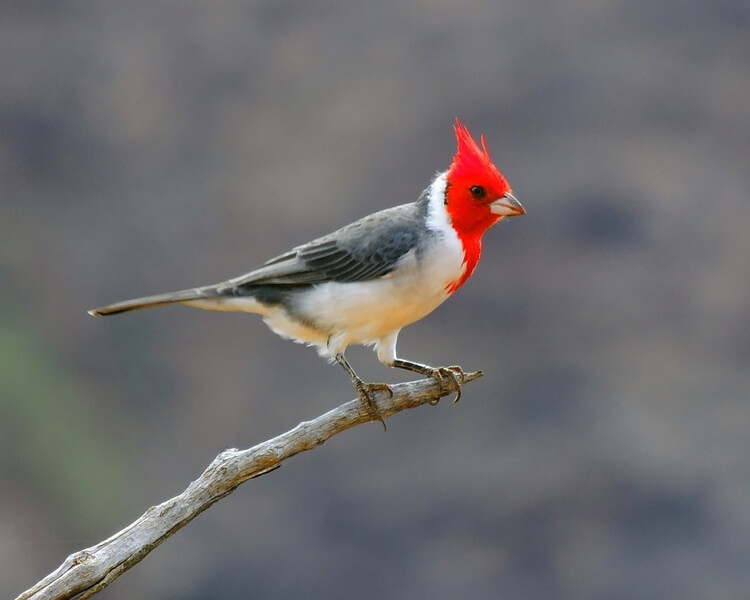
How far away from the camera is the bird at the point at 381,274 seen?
146 inches

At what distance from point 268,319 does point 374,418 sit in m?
0.73

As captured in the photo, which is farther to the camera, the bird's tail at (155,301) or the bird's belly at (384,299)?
the bird's belly at (384,299)

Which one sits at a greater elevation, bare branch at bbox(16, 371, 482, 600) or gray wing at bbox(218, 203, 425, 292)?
gray wing at bbox(218, 203, 425, 292)

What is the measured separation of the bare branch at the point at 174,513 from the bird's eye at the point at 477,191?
937 mm

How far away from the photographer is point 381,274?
3770 mm

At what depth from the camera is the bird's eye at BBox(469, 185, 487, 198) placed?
371 centimetres

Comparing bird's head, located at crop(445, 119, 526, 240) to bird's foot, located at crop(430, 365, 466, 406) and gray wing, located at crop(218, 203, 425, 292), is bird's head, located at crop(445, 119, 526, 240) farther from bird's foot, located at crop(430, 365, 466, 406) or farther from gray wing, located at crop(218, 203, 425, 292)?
bird's foot, located at crop(430, 365, 466, 406)

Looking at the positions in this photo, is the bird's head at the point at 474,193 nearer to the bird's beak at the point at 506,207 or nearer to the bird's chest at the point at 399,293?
the bird's beak at the point at 506,207

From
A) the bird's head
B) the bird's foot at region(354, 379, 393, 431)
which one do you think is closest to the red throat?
the bird's head

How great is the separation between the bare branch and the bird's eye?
3.07 ft

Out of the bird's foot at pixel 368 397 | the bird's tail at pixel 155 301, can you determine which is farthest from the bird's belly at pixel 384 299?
the bird's tail at pixel 155 301

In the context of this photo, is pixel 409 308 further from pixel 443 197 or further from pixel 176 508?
pixel 176 508

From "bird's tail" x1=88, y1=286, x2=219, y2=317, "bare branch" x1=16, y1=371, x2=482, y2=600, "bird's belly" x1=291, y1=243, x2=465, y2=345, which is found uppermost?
"bird's tail" x1=88, y1=286, x2=219, y2=317

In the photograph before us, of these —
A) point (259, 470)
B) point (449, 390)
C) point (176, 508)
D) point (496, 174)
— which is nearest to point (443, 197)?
point (496, 174)
